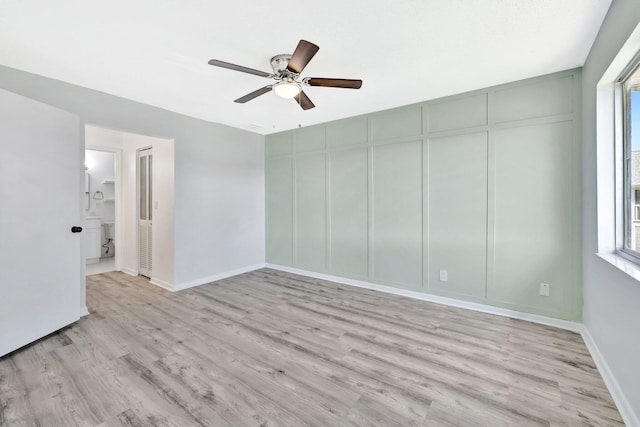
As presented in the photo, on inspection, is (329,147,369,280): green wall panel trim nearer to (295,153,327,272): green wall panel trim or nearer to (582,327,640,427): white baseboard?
(295,153,327,272): green wall panel trim

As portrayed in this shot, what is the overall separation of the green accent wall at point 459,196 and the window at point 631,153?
62 centimetres

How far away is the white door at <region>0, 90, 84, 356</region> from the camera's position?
7.18 feet

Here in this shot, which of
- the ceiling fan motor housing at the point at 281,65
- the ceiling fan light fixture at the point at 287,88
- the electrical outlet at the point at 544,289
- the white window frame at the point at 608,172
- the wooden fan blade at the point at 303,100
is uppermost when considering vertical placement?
the ceiling fan motor housing at the point at 281,65

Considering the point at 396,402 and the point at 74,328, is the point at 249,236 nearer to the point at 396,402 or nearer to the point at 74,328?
the point at 74,328

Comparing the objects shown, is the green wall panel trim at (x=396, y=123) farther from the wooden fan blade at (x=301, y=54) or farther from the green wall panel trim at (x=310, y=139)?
the wooden fan blade at (x=301, y=54)

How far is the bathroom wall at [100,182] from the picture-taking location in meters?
5.98

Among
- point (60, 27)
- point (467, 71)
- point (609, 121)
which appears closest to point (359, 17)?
point (467, 71)

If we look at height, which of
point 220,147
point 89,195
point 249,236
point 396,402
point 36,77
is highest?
point 36,77

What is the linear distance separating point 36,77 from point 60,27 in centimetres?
112

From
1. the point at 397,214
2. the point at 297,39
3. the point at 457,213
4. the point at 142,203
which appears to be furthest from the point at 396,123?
the point at 142,203

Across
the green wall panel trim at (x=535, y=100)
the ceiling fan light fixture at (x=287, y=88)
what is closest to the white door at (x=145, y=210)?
the ceiling fan light fixture at (x=287, y=88)

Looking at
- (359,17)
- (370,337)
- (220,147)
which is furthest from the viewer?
(220,147)

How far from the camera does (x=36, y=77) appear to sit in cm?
262

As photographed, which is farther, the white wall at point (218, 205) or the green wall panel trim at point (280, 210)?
the green wall panel trim at point (280, 210)
